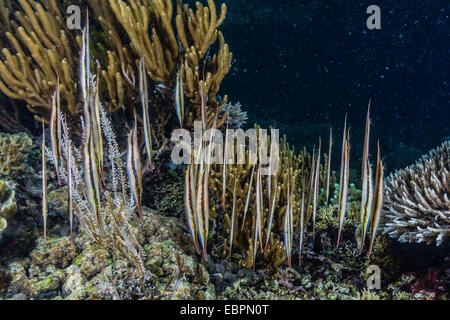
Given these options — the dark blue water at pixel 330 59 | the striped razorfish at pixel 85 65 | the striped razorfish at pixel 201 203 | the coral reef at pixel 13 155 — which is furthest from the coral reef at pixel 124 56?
the dark blue water at pixel 330 59

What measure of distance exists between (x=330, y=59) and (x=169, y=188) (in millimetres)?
22207

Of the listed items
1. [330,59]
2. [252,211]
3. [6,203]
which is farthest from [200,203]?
[330,59]

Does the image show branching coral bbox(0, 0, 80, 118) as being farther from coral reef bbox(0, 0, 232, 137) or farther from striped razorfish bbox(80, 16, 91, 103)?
striped razorfish bbox(80, 16, 91, 103)

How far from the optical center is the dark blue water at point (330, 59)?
1892cm

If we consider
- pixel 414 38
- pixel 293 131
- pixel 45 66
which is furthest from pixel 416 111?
pixel 45 66

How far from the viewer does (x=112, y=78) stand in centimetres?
382

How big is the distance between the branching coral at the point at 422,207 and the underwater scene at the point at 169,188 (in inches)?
0.8

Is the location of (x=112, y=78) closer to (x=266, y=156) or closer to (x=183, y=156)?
(x=183, y=156)

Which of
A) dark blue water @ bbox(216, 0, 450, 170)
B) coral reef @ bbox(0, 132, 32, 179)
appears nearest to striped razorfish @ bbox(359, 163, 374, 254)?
coral reef @ bbox(0, 132, 32, 179)

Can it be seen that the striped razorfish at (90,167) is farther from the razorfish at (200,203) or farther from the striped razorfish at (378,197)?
the striped razorfish at (378,197)

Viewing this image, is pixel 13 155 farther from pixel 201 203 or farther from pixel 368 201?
pixel 368 201

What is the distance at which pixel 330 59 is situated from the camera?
72.7 feet

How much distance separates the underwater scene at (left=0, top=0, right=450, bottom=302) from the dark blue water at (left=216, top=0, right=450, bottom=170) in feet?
40.0

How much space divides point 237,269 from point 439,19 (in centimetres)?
3272
